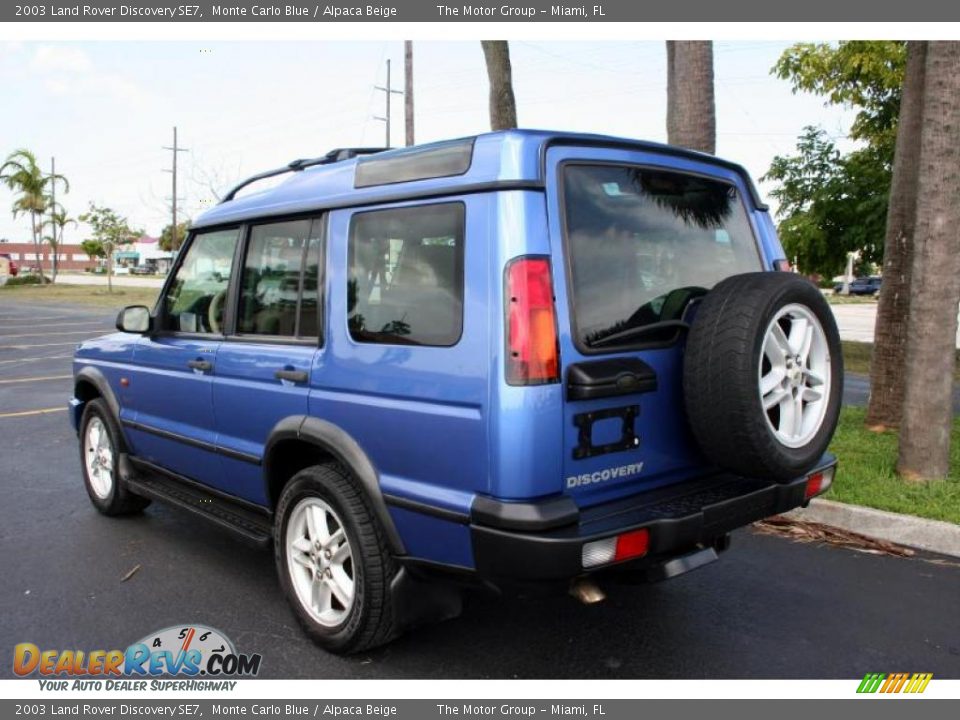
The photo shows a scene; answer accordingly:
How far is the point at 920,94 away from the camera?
6.64 meters

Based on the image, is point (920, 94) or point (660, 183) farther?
point (920, 94)

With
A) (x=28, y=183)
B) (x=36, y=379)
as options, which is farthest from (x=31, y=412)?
(x=28, y=183)

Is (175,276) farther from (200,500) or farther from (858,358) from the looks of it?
(858,358)

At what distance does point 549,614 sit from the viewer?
11.9 ft

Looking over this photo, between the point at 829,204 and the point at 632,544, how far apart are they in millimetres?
12516

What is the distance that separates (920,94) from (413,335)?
19.0 feet

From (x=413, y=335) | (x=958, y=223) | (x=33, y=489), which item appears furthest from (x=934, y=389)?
(x=33, y=489)

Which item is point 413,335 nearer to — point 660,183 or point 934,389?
point 660,183

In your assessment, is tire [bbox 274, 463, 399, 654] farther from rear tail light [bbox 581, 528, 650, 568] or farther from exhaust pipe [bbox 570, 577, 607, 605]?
rear tail light [bbox 581, 528, 650, 568]

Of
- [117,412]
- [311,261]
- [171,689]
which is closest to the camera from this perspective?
[171,689]

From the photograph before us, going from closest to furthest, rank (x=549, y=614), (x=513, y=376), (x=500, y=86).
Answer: (x=513, y=376) → (x=549, y=614) → (x=500, y=86)

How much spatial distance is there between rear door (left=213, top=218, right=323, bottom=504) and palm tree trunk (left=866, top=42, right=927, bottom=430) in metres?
5.23

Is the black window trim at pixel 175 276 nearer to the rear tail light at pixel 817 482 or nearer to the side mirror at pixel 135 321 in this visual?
the side mirror at pixel 135 321

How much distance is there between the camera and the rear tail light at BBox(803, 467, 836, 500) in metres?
3.27
